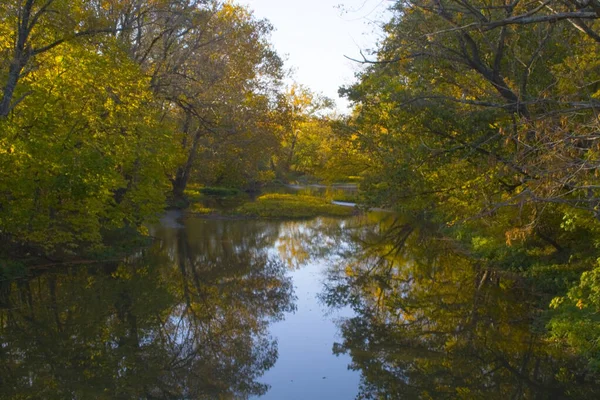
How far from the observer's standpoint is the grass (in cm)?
3300

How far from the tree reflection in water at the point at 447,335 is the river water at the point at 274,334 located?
38 mm

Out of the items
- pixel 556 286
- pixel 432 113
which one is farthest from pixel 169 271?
pixel 556 286

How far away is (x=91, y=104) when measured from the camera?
16.9 meters

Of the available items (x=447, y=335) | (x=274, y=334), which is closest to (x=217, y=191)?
(x=274, y=334)

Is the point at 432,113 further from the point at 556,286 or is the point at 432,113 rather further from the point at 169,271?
the point at 169,271

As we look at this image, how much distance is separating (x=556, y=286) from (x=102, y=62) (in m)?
13.0

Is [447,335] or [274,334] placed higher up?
[274,334]

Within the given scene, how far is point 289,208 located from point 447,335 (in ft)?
76.4

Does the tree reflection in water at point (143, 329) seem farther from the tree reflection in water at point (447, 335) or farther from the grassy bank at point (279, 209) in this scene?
the grassy bank at point (279, 209)

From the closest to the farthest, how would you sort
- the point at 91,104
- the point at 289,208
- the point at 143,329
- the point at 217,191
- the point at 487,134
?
the point at 143,329
the point at 487,134
the point at 91,104
the point at 289,208
the point at 217,191

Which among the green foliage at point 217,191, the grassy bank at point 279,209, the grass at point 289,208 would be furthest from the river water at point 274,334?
the green foliage at point 217,191

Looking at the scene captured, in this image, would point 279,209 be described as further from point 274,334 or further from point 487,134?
point 274,334

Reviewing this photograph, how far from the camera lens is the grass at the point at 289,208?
33.0m

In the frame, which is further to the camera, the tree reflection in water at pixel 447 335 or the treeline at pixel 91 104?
the treeline at pixel 91 104
